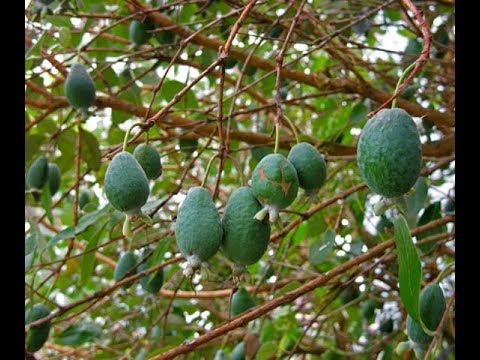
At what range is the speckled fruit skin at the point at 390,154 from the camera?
663 mm

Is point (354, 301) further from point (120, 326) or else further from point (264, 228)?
point (120, 326)

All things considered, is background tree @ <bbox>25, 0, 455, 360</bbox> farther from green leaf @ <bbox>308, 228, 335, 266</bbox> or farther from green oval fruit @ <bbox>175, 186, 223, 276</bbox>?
green oval fruit @ <bbox>175, 186, 223, 276</bbox>

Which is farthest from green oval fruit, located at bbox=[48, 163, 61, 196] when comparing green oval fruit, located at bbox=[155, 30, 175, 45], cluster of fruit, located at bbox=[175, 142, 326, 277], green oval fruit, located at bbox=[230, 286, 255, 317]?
cluster of fruit, located at bbox=[175, 142, 326, 277]

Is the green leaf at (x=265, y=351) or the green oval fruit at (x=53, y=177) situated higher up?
the green oval fruit at (x=53, y=177)

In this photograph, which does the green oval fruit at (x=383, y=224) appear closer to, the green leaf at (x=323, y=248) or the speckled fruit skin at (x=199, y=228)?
the green leaf at (x=323, y=248)

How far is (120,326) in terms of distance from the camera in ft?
8.50

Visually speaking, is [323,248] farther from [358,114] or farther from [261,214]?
[261,214]

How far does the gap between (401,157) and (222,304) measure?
7.04 ft

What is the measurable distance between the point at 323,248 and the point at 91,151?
643 millimetres

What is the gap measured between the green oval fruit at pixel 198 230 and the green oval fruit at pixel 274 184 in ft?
0.20

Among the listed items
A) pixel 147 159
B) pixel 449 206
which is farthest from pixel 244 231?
pixel 449 206

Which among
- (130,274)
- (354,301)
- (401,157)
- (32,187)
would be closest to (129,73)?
(32,187)

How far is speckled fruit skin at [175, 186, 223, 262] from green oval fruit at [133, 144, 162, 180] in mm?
214

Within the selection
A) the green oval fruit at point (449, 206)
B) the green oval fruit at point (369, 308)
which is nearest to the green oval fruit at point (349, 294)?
the green oval fruit at point (369, 308)
